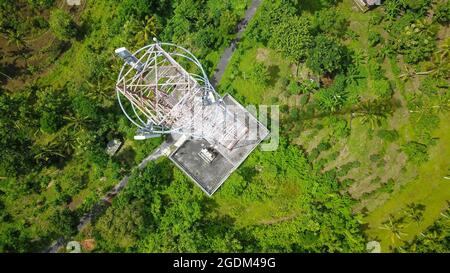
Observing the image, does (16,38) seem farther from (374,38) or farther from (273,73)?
(374,38)

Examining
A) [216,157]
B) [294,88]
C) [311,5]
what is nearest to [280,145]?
[294,88]

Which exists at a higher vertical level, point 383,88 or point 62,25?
point 62,25

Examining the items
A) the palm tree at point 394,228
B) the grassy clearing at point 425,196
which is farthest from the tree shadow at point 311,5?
the palm tree at point 394,228

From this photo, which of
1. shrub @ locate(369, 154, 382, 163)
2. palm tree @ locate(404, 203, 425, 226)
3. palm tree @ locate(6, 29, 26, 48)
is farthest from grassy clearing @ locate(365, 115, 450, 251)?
palm tree @ locate(6, 29, 26, 48)

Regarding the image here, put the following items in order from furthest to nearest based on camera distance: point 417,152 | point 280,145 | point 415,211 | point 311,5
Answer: point 311,5
point 280,145
point 417,152
point 415,211

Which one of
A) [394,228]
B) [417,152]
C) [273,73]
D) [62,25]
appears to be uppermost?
[62,25]

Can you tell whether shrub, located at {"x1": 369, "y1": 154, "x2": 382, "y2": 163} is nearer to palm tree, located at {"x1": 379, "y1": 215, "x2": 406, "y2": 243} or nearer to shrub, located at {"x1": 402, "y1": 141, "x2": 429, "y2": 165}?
shrub, located at {"x1": 402, "y1": 141, "x2": 429, "y2": 165}

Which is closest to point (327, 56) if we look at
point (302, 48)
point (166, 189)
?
point (302, 48)
